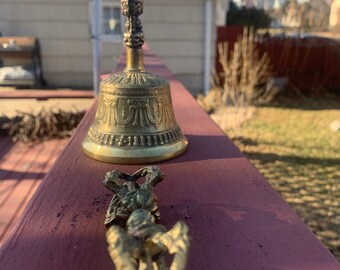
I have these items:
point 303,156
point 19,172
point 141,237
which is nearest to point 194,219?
point 141,237

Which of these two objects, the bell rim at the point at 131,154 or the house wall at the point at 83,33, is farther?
the house wall at the point at 83,33

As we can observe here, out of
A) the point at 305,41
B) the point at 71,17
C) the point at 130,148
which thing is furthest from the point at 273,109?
the point at 130,148

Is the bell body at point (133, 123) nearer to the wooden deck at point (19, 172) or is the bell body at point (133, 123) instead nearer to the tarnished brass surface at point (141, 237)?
the tarnished brass surface at point (141, 237)

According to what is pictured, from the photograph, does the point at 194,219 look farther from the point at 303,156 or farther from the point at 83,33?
the point at 83,33

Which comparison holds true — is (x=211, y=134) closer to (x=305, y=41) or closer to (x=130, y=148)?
(x=130, y=148)

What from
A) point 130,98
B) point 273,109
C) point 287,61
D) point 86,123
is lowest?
point 273,109

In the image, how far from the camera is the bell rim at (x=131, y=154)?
4.91 ft

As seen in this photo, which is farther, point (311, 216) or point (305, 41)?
point (305, 41)

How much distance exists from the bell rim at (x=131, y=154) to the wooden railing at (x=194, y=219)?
22mm

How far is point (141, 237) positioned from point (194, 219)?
315 mm

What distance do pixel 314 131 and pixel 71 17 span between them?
16.9 ft

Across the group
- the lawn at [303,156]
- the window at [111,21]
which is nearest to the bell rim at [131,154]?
the lawn at [303,156]

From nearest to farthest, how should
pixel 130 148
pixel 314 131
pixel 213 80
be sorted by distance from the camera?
pixel 130 148 → pixel 314 131 → pixel 213 80

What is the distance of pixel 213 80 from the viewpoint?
9.62 metres
